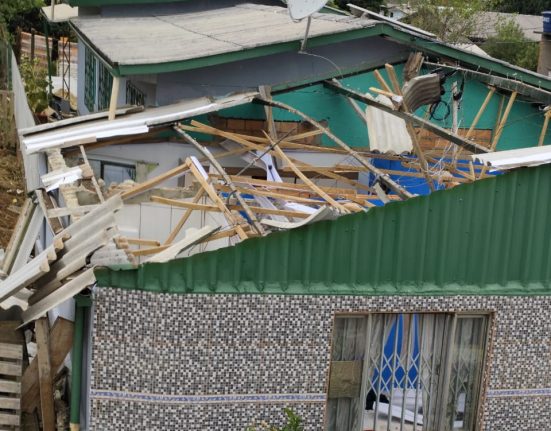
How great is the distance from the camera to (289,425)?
906cm

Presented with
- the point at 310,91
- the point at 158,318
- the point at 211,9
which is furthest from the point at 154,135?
the point at 211,9

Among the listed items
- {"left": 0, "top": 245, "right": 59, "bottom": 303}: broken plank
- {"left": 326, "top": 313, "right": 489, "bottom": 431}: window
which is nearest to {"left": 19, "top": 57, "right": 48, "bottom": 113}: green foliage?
{"left": 0, "top": 245, "right": 59, "bottom": 303}: broken plank

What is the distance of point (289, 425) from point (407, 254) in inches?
83.5

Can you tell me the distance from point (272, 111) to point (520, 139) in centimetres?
440

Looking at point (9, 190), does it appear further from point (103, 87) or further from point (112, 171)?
point (112, 171)

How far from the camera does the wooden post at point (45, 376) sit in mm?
8953

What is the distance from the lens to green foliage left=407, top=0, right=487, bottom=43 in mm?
42375

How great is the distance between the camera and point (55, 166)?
11.1m

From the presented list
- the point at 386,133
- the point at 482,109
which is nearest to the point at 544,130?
the point at 482,109

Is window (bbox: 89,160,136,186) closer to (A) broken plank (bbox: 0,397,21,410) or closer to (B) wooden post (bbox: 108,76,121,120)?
(B) wooden post (bbox: 108,76,121,120)

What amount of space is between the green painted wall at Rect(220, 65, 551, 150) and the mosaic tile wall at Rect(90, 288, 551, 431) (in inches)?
211

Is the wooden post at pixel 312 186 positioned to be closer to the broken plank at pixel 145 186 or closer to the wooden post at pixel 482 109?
the broken plank at pixel 145 186

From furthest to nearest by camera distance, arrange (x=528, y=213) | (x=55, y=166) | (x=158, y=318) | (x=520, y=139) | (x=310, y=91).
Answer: (x=520, y=139)
(x=310, y=91)
(x=55, y=166)
(x=528, y=213)
(x=158, y=318)

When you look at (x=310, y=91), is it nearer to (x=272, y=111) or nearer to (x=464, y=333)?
(x=272, y=111)
